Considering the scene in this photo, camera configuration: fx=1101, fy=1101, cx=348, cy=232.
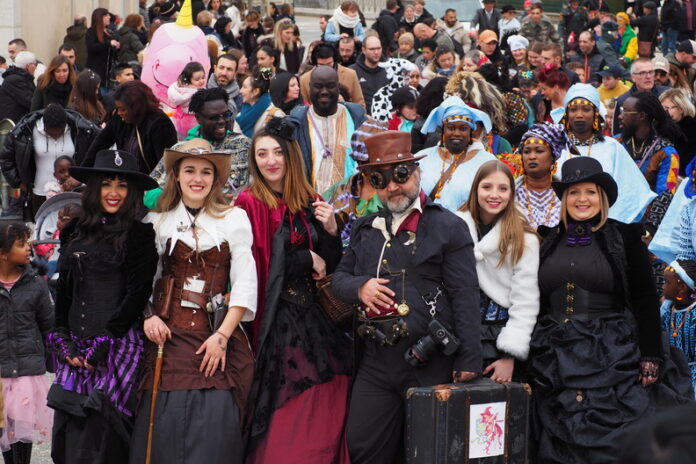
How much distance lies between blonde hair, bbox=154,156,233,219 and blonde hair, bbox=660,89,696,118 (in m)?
5.39

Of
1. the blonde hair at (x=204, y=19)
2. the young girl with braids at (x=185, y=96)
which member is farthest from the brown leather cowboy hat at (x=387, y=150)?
the blonde hair at (x=204, y=19)

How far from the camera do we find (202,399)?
5.47 meters

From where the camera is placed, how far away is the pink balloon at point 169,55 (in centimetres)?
1127

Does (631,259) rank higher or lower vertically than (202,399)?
higher

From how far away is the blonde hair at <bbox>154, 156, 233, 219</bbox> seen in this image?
18.8 feet

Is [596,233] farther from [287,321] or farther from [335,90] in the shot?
[335,90]

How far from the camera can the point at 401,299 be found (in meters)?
5.32

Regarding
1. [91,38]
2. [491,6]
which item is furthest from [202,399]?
[491,6]

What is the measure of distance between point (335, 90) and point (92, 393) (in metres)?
3.02

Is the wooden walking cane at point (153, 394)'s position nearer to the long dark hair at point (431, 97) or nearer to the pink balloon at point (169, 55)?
the long dark hair at point (431, 97)

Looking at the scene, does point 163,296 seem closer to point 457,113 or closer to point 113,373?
point 113,373

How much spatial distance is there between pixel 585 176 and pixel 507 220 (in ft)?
1.52

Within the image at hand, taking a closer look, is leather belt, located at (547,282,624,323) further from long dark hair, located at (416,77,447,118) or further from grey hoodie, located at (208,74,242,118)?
grey hoodie, located at (208,74,242,118)

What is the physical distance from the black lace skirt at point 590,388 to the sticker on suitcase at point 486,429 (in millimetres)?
337
